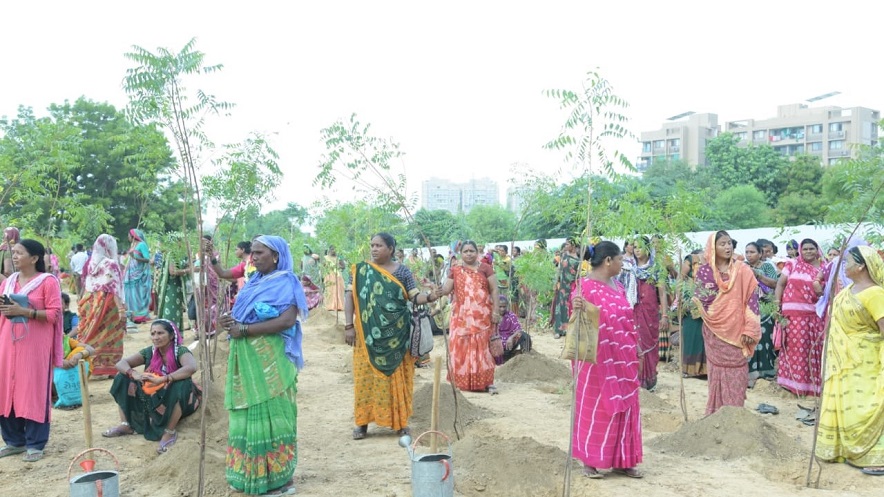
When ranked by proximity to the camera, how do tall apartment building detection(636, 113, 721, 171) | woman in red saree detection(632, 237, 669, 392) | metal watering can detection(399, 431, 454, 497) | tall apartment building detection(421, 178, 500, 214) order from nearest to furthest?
1. metal watering can detection(399, 431, 454, 497)
2. woman in red saree detection(632, 237, 669, 392)
3. tall apartment building detection(636, 113, 721, 171)
4. tall apartment building detection(421, 178, 500, 214)

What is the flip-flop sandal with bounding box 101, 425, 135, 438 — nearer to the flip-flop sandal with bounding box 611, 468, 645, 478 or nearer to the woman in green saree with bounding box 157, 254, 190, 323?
the flip-flop sandal with bounding box 611, 468, 645, 478

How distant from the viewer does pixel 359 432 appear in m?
6.76

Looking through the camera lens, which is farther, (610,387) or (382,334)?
(382,334)

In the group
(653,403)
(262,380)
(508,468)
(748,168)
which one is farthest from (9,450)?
(748,168)

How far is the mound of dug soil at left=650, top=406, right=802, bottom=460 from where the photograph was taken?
239 inches

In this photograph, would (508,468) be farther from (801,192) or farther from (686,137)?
(686,137)

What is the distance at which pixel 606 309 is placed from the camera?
212 inches

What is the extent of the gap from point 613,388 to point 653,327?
4001 millimetres

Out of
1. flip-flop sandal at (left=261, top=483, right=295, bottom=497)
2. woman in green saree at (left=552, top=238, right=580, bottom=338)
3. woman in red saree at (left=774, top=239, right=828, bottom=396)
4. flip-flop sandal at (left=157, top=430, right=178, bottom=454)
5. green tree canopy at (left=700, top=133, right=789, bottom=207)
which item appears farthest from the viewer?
green tree canopy at (left=700, top=133, right=789, bottom=207)

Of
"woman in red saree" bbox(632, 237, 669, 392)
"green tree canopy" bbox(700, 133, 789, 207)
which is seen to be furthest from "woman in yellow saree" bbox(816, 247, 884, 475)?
"green tree canopy" bbox(700, 133, 789, 207)

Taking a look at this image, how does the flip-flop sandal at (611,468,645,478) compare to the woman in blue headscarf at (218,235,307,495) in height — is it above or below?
below

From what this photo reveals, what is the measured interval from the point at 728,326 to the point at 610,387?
213 cm

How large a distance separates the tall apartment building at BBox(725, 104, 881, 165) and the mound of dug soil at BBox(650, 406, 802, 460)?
6913cm

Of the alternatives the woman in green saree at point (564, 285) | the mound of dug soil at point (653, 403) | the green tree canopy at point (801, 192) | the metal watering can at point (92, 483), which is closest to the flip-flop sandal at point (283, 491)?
the metal watering can at point (92, 483)
